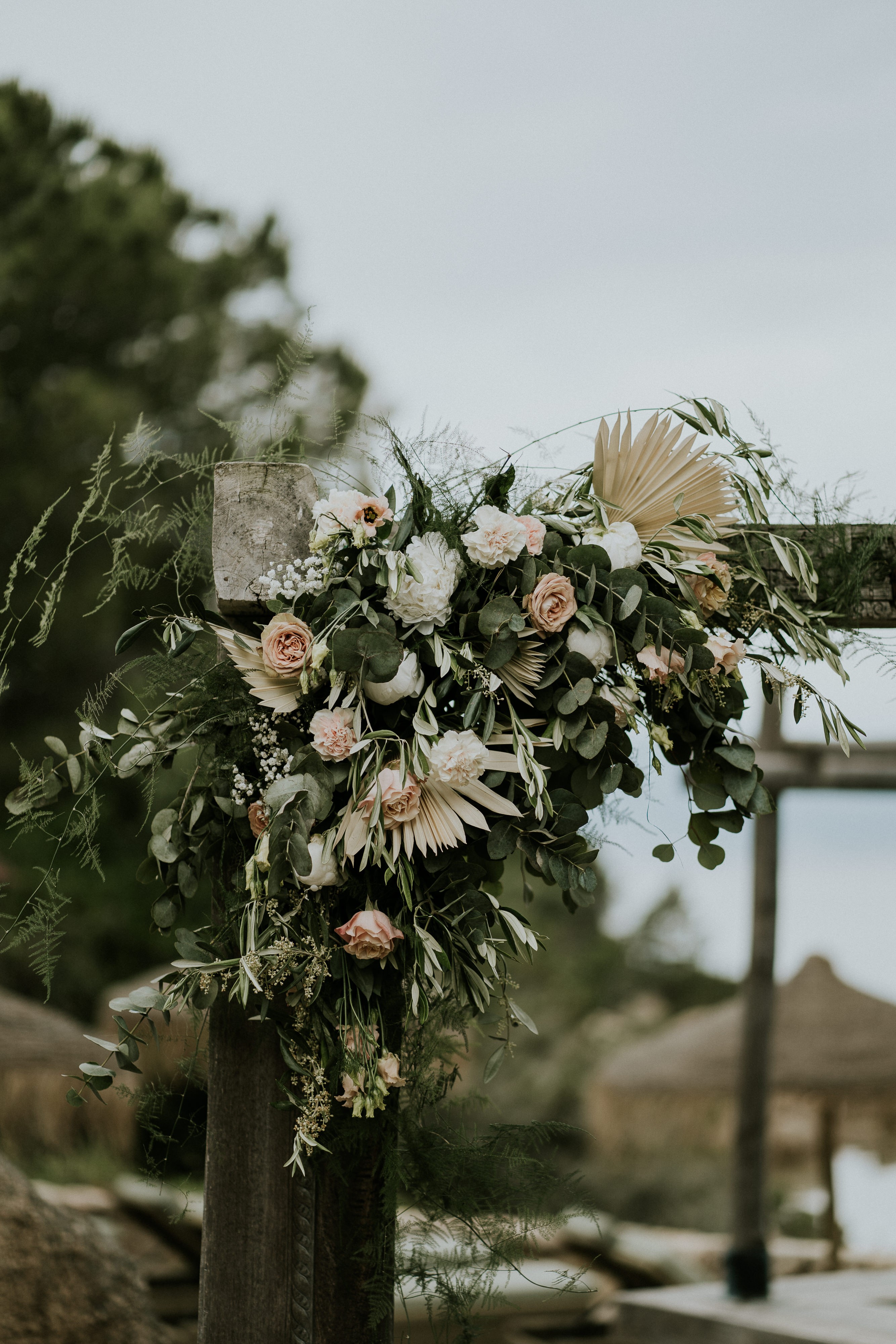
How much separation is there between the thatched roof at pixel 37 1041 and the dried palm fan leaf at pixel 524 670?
4.12 metres

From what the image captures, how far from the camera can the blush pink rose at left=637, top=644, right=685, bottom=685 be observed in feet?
3.88

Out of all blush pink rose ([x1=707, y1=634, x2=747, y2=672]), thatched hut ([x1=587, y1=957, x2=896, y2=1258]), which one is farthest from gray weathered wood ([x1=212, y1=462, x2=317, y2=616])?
thatched hut ([x1=587, y1=957, x2=896, y2=1258])

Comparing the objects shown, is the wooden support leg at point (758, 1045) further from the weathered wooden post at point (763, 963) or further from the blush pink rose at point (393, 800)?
the blush pink rose at point (393, 800)

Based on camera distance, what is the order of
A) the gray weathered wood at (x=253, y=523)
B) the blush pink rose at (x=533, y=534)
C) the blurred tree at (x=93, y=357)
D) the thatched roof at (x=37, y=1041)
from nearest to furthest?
the blush pink rose at (x=533, y=534) < the gray weathered wood at (x=253, y=523) < the thatched roof at (x=37, y=1041) < the blurred tree at (x=93, y=357)

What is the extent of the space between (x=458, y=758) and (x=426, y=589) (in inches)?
7.8

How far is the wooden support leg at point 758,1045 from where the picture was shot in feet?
14.0

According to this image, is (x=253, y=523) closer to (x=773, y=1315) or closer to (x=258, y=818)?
(x=258, y=818)

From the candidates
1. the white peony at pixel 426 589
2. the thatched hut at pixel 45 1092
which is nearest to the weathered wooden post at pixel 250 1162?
the white peony at pixel 426 589

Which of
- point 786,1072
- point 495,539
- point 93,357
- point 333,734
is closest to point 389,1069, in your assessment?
point 333,734

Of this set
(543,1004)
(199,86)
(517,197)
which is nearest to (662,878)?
(543,1004)

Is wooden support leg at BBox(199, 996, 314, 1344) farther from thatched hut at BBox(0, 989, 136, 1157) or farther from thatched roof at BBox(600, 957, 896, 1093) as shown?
thatched roof at BBox(600, 957, 896, 1093)

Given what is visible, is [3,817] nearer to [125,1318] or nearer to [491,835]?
[125,1318]

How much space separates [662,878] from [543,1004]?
2681 mm

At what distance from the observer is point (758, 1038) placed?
450cm
